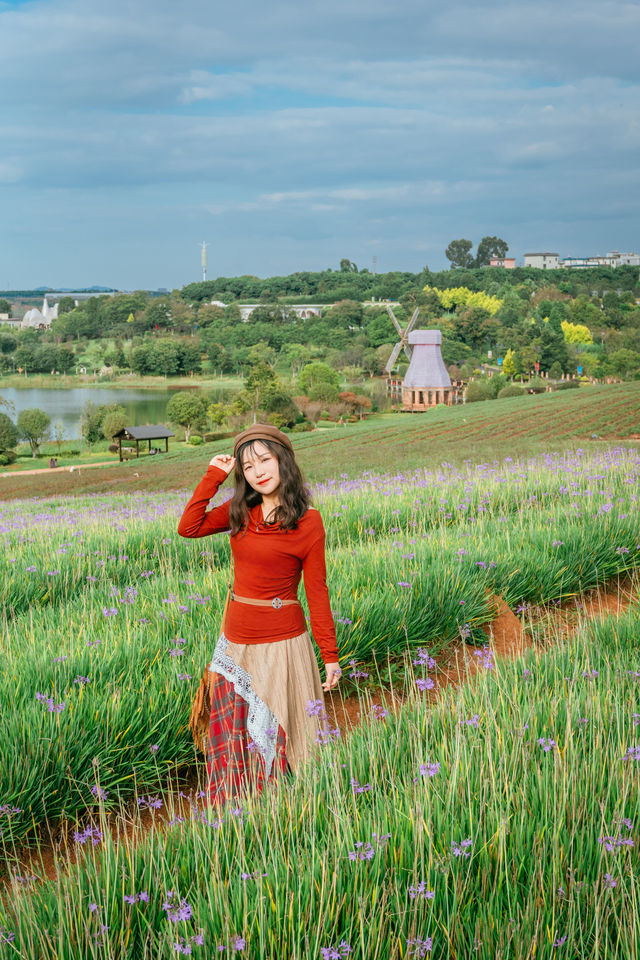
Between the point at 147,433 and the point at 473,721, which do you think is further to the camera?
the point at 147,433

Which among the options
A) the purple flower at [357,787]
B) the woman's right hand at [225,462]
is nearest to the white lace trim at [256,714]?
the purple flower at [357,787]

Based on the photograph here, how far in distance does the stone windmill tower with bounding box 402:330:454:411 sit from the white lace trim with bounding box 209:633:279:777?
8626 cm

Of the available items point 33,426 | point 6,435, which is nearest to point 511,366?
point 33,426

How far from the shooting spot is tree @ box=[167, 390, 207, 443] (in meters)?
74.2

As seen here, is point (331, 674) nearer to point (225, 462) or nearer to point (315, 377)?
point (225, 462)

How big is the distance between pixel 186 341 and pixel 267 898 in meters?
155

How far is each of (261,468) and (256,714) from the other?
1133 millimetres

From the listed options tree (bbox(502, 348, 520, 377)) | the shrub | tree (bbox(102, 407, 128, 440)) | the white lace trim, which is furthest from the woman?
tree (bbox(502, 348, 520, 377))

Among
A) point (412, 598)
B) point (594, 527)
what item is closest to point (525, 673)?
point (412, 598)

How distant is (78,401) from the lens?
119 m

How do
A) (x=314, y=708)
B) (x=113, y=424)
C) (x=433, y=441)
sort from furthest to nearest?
(x=113, y=424), (x=433, y=441), (x=314, y=708)

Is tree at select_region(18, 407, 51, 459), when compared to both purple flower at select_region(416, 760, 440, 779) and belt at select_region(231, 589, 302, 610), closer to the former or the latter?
belt at select_region(231, 589, 302, 610)

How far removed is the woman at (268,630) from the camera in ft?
11.4

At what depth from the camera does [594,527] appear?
22.4 feet
